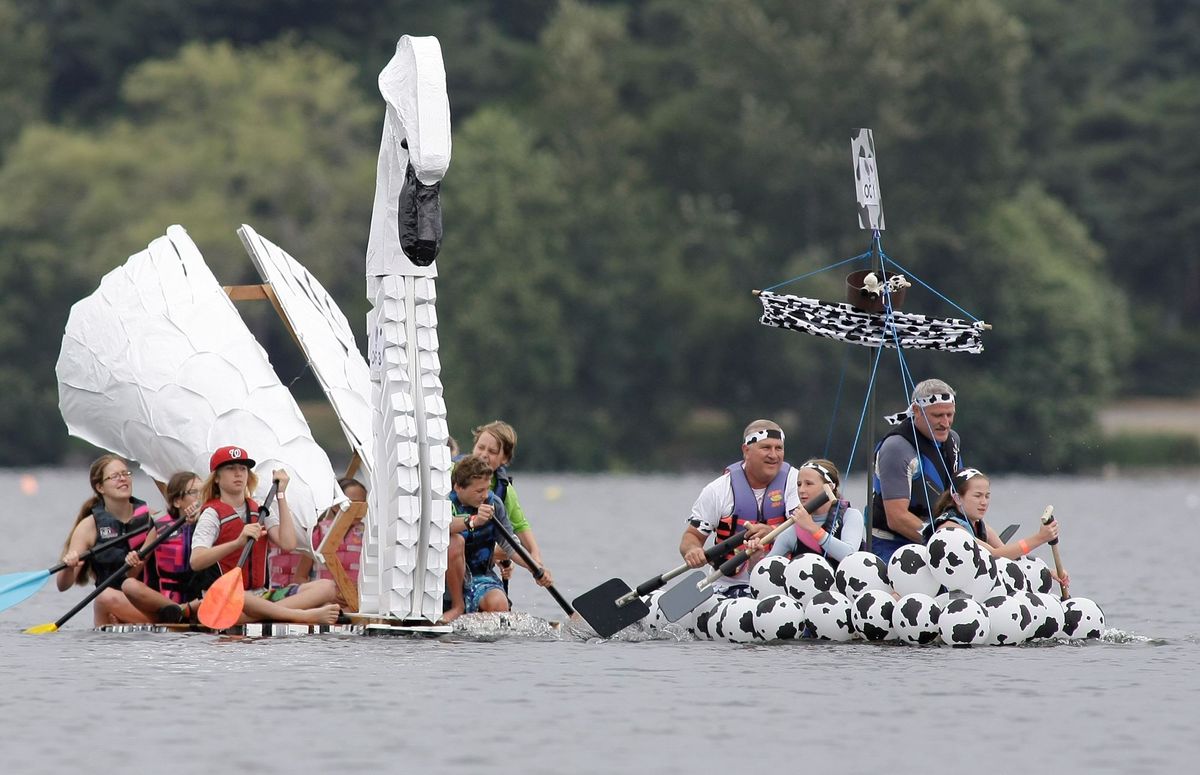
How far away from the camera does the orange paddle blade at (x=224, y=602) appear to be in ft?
52.7

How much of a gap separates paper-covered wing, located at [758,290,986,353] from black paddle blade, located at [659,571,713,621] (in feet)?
6.23

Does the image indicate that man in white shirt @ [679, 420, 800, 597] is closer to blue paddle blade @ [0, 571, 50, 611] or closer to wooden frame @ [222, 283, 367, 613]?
wooden frame @ [222, 283, 367, 613]

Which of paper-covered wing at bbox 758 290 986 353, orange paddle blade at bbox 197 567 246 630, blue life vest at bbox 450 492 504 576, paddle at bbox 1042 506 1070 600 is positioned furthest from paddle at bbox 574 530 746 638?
paddle at bbox 1042 506 1070 600

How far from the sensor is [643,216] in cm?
5856

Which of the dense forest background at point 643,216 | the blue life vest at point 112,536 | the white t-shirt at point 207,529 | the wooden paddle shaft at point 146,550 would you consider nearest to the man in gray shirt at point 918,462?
the white t-shirt at point 207,529

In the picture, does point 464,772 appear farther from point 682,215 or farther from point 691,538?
point 682,215

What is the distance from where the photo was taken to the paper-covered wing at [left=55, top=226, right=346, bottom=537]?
1788 cm

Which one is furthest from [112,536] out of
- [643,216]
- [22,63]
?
[22,63]

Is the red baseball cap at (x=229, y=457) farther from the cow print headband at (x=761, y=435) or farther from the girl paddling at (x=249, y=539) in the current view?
the cow print headband at (x=761, y=435)

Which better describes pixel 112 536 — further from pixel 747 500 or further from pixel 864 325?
pixel 864 325

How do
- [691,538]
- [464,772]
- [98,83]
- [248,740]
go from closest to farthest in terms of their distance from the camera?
[464,772] → [248,740] → [691,538] → [98,83]

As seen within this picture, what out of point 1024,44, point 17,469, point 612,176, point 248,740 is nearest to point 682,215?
point 612,176

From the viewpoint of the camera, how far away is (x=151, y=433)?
722 inches

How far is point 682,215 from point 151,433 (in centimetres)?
4064
